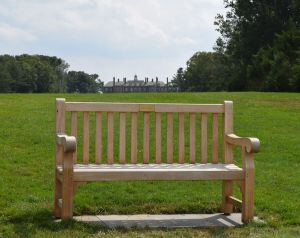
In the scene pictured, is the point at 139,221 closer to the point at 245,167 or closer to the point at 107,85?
the point at 245,167

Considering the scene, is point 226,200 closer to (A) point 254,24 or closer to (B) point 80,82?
(A) point 254,24

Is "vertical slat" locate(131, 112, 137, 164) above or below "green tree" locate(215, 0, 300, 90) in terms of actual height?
below

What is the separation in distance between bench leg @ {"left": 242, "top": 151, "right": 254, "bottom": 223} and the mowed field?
175 mm

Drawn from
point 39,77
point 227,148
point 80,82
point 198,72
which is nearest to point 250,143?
point 227,148

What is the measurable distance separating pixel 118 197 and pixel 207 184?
5.18ft

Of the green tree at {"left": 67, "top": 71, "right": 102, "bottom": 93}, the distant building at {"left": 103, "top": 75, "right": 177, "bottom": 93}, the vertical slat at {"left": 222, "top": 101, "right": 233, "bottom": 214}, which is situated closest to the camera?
the vertical slat at {"left": 222, "top": 101, "right": 233, "bottom": 214}

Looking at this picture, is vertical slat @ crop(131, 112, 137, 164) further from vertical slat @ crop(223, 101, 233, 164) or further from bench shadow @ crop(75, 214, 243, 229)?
vertical slat @ crop(223, 101, 233, 164)

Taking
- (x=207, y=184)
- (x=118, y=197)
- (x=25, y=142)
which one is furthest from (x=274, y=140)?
(x=118, y=197)

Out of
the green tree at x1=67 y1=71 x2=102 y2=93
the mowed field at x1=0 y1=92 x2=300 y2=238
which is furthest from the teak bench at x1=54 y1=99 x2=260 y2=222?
the green tree at x1=67 y1=71 x2=102 y2=93

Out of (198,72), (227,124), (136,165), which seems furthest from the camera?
(198,72)

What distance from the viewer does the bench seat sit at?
5.31 meters

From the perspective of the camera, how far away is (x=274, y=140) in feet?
38.0

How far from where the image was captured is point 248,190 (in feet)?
18.4

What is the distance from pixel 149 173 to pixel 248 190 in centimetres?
101
